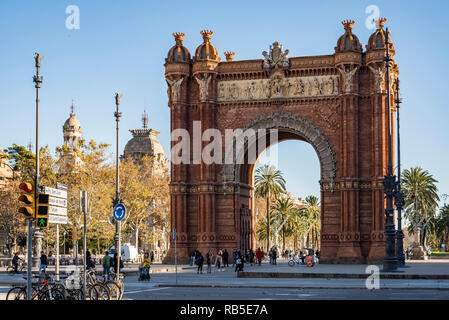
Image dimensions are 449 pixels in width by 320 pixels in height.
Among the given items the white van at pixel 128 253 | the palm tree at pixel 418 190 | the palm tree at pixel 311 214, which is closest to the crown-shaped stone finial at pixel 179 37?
the white van at pixel 128 253

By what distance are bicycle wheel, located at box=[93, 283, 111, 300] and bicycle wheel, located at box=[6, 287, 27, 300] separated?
8.72 ft

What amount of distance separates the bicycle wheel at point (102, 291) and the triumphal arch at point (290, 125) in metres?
32.2

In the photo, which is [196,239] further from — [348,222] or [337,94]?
[337,94]

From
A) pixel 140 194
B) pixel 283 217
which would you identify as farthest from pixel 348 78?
pixel 283 217

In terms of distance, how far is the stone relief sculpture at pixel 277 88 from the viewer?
178 ft

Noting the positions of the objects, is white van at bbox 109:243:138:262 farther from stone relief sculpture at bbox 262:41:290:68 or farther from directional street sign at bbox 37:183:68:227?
directional street sign at bbox 37:183:68:227

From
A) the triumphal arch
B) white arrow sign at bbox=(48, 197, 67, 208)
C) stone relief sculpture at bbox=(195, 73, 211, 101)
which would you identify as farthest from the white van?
white arrow sign at bbox=(48, 197, 67, 208)

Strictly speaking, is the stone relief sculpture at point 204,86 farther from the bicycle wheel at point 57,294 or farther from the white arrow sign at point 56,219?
the bicycle wheel at point 57,294

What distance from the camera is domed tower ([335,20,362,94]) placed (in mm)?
52750

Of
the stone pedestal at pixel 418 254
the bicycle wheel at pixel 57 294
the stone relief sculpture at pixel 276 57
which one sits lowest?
the stone pedestal at pixel 418 254

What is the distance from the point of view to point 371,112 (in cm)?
5284
